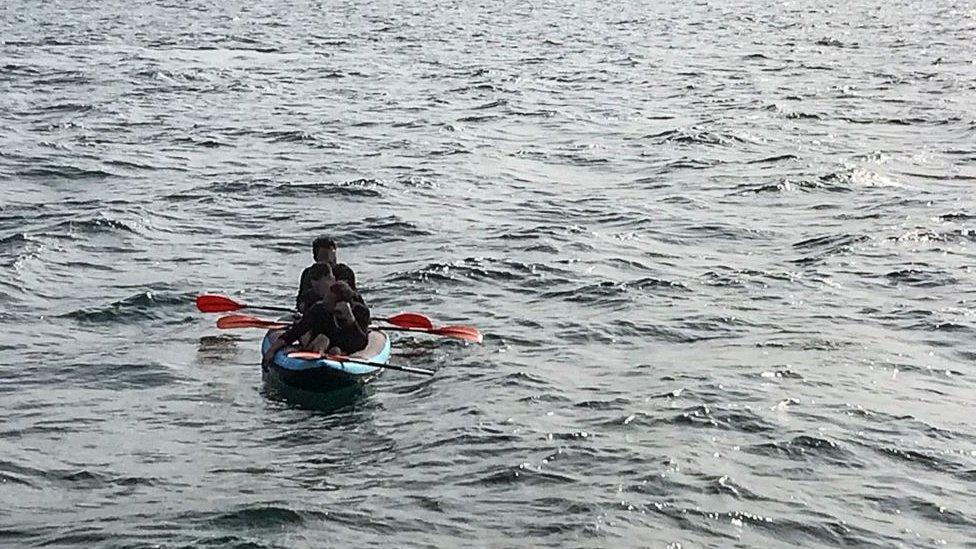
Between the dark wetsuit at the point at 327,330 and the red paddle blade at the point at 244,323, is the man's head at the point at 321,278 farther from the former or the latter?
the red paddle blade at the point at 244,323

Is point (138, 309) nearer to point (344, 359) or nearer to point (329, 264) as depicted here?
point (329, 264)

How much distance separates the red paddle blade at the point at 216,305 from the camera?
1853 cm

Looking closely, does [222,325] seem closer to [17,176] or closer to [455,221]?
[455,221]

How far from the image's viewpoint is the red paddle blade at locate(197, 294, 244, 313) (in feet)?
60.8

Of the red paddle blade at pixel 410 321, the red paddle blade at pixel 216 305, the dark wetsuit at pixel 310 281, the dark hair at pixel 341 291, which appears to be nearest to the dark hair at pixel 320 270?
the dark wetsuit at pixel 310 281

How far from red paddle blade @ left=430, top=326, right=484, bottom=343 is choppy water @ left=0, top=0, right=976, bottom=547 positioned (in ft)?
0.74

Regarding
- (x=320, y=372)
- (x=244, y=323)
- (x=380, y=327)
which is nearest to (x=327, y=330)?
(x=320, y=372)

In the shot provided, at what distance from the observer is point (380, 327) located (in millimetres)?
17875

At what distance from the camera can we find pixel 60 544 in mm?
12641

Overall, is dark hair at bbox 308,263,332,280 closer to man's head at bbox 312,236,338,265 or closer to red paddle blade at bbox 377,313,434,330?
man's head at bbox 312,236,338,265

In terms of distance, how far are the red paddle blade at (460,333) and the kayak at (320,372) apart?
4.11 ft

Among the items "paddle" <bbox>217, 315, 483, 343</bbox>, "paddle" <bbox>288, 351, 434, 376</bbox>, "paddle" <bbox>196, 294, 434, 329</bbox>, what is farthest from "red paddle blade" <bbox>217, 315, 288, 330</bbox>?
"paddle" <bbox>288, 351, 434, 376</bbox>

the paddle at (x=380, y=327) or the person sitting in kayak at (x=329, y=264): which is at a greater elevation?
the person sitting in kayak at (x=329, y=264)

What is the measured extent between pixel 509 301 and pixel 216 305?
3785mm
